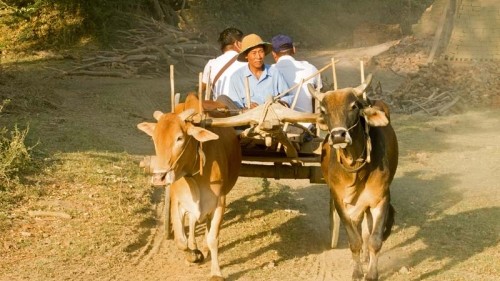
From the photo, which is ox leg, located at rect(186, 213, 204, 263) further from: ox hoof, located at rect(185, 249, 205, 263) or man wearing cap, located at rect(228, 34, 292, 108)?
man wearing cap, located at rect(228, 34, 292, 108)

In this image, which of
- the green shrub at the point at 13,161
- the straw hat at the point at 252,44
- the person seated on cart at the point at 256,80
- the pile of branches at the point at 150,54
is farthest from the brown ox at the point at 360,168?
the pile of branches at the point at 150,54

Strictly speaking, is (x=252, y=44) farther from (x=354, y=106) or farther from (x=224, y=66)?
(x=354, y=106)

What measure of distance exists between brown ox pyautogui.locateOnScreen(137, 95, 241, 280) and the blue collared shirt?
1024 millimetres

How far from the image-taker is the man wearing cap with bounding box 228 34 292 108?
8.25 m

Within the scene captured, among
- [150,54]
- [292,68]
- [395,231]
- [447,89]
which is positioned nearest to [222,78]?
[292,68]

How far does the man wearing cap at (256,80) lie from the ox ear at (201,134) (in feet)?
5.98

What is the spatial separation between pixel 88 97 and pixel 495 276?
452 inches

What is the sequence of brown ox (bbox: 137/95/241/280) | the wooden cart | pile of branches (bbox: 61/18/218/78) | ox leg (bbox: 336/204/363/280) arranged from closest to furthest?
brown ox (bbox: 137/95/241/280) < the wooden cart < ox leg (bbox: 336/204/363/280) < pile of branches (bbox: 61/18/218/78)

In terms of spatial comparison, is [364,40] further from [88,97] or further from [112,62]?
[88,97]

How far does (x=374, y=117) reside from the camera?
634cm

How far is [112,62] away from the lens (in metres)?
20.7

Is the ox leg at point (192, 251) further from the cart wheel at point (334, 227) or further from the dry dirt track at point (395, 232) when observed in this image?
the cart wheel at point (334, 227)

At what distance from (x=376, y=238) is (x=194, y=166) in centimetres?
155

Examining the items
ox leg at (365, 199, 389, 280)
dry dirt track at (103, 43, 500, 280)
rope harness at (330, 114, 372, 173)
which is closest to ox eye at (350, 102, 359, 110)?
rope harness at (330, 114, 372, 173)
